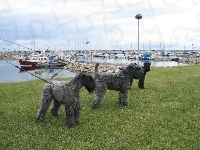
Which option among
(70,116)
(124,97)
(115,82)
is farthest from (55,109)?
(124,97)

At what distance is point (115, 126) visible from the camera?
11.2 metres

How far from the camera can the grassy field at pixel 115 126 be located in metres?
9.38

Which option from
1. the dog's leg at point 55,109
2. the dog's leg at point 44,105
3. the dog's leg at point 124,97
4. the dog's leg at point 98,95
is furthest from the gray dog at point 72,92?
the dog's leg at point 124,97

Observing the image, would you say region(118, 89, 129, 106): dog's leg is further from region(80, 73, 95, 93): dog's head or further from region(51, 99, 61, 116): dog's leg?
region(80, 73, 95, 93): dog's head

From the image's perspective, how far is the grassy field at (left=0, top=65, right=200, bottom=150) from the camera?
30.8 ft

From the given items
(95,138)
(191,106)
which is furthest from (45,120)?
(191,106)

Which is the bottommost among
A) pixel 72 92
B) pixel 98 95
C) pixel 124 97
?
pixel 124 97

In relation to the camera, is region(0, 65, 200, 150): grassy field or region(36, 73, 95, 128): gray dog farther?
region(36, 73, 95, 128): gray dog

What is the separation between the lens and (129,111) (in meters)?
13.4

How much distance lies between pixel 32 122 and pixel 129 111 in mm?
4161

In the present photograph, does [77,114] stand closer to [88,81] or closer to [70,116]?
[70,116]

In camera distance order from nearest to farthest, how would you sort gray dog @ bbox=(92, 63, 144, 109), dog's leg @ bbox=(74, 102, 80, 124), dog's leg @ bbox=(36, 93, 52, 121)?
dog's leg @ bbox=(74, 102, 80, 124), dog's leg @ bbox=(36, 93, 52, 121), gray dog @ bbox=(92, 63, 144, 109)

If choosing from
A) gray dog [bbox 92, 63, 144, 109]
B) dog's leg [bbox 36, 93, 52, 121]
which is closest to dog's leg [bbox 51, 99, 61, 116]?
dog's leg [bbox 36, 93, 52, 121]

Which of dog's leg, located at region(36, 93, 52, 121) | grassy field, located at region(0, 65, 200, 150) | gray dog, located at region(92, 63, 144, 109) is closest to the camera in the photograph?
grassy field, located at region(0, 65, 200, 150)
